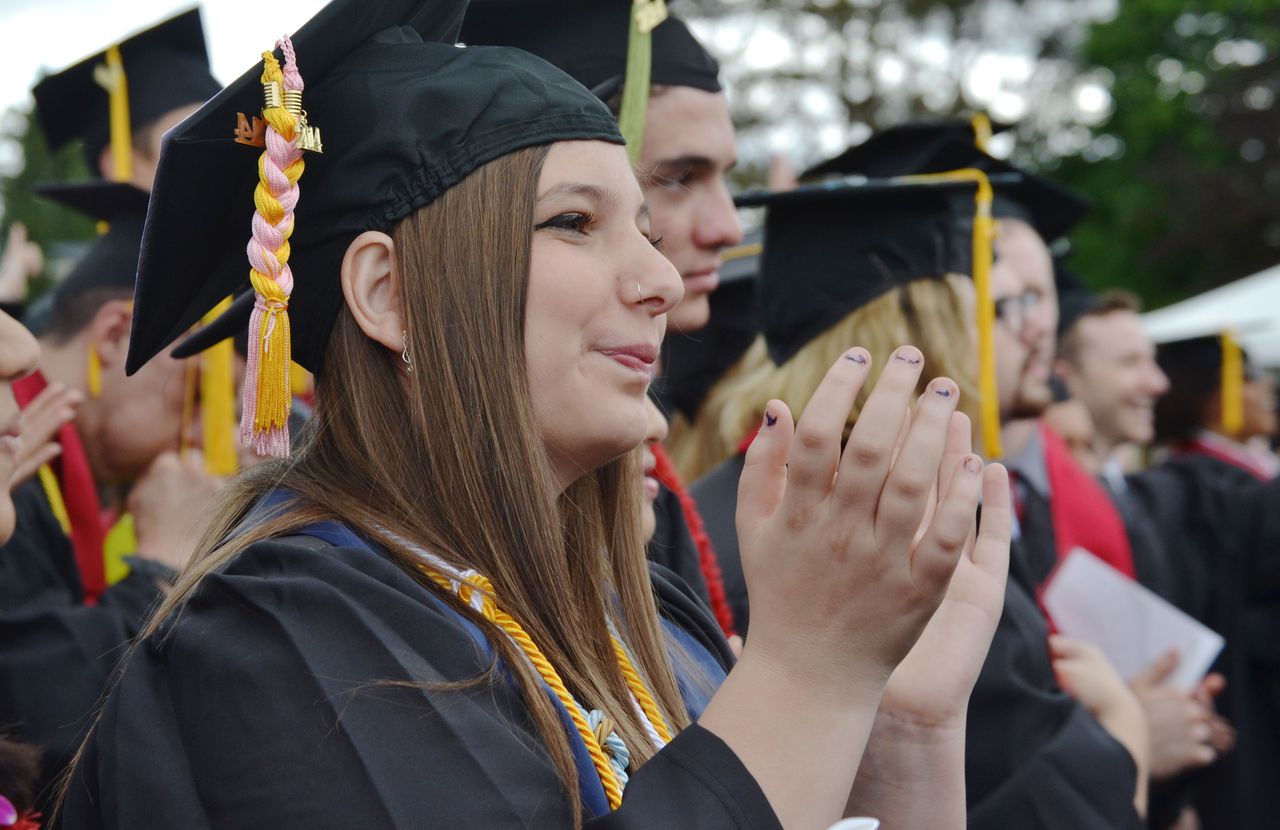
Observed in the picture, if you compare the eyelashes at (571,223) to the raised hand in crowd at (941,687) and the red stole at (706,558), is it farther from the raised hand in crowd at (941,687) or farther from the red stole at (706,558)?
the red stole at (706,558)

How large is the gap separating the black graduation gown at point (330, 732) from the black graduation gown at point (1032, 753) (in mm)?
1561

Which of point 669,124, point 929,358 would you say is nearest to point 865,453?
point 929,358

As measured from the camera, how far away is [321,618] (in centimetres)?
157

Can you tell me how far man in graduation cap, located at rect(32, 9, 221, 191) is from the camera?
4836 millimetres

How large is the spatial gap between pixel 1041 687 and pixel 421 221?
2003mm

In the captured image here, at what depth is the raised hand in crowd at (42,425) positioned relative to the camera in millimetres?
3191

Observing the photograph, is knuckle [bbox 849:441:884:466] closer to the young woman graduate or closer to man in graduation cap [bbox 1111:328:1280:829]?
the young woman graduate

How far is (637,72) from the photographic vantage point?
11.0ft

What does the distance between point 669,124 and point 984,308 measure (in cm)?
100

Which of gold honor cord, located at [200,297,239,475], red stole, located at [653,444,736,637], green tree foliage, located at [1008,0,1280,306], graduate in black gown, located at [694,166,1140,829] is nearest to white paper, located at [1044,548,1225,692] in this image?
graduate in black gown, located at [694,166,1140,829]

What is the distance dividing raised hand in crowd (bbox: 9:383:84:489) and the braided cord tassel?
5.14 ft

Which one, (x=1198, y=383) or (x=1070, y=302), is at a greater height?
(x=1070, y=302)

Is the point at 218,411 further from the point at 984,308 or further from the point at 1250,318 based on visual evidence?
the point at 1250,318

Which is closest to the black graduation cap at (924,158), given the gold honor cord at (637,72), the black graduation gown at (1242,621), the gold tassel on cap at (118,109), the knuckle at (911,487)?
the gold honor cord at (637,72)
